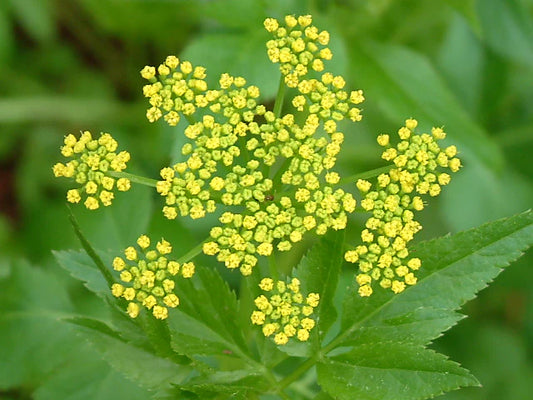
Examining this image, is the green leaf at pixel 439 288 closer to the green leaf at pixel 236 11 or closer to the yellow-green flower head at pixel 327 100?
the yellow-green flower head at pixel 327 100

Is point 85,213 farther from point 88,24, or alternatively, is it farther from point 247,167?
point 88,24

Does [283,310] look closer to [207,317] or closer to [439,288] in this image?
[207,317]


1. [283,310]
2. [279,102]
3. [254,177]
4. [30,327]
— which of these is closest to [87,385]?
[30,327]

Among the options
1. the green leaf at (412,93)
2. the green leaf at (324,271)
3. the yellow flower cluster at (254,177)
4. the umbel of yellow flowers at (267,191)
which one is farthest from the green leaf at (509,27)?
the green leaf at (324,271)

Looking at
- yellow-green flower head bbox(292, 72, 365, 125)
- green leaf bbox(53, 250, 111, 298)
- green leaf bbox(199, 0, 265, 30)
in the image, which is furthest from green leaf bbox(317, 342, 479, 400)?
green leaf bbox(199, 0, 265, 30)

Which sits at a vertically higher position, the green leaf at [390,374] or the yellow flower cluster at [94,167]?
the yellow flower cluster at [94,167]

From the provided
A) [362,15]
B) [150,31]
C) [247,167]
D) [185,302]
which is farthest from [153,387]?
[150,31]
